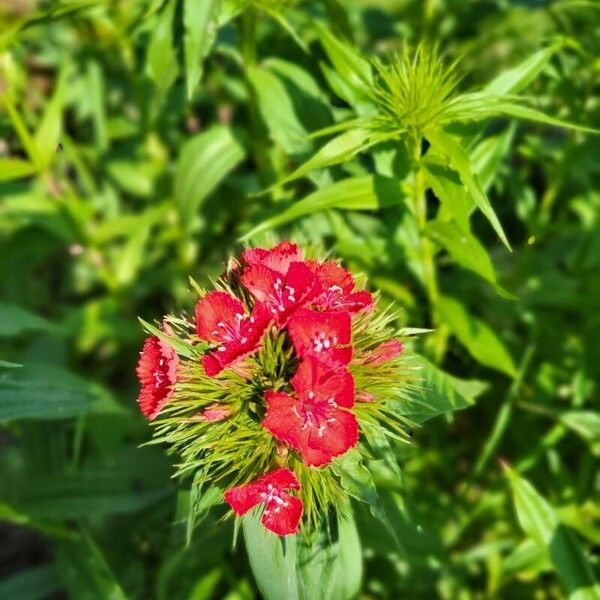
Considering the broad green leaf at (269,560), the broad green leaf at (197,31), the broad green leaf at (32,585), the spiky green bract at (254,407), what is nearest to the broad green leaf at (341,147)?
the spiky green bract at (254,407)

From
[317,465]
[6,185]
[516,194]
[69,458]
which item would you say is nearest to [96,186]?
[6,185]

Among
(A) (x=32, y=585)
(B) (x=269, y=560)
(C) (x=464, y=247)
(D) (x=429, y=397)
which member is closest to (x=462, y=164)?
(C) (x=464, y=247)

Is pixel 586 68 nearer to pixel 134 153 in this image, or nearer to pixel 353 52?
pixel 353 52

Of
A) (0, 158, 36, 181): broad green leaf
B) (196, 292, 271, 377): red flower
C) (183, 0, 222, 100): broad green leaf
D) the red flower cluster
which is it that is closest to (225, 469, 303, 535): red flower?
the red flower cluster

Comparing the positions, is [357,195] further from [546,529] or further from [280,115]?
[546,529]

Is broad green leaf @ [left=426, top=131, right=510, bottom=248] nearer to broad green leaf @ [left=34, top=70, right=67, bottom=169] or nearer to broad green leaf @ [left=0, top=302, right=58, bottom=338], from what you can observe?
broad green leaf @ [left=0, top=302, right=58, bottom=338]

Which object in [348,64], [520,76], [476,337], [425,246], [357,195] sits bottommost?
[476,337]
